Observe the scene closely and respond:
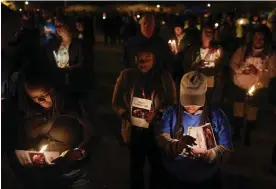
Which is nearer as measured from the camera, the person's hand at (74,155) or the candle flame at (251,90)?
the candle flame at (251,90)

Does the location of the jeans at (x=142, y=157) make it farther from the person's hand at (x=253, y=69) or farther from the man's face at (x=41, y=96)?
the person's hand at (x=253, y=69)

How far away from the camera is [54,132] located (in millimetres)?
1939

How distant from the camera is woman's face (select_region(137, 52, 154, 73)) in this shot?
1.85 meters

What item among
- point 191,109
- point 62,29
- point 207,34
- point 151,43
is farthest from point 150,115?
point 62,29

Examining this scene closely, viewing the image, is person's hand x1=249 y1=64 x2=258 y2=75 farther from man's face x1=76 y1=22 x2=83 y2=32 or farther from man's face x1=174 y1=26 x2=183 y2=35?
man's face x1=76 y1=22 x2=83 y2=32

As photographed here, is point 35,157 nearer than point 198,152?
No

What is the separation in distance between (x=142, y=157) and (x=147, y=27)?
2.13 feet

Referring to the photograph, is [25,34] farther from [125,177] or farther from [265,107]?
[265,107]

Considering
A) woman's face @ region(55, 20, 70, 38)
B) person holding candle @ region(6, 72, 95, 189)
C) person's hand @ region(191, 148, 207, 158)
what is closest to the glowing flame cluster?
person's hand @ region(191, 148, 207, 158)

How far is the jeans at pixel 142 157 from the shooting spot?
1895 millimetres

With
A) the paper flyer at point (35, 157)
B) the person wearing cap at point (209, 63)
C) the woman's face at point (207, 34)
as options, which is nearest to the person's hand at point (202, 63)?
the person wearing cap at point (209, 63)

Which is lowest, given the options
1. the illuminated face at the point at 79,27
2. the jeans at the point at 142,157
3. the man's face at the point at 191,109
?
the jeans at the point at 142,157

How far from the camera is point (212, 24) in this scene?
180 centimetres

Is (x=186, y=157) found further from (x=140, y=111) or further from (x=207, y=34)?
(x=207, y=34)
